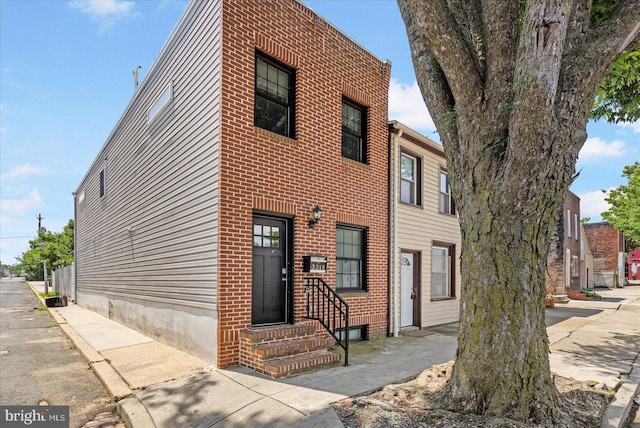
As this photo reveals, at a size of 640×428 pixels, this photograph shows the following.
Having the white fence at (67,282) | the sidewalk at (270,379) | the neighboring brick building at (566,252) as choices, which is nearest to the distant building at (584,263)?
the neighboring brick building at (566,252)

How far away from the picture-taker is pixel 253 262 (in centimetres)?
679

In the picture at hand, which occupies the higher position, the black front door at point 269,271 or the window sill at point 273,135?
the window sill at point 273,135

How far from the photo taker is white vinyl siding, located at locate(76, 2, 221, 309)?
22.0 feet

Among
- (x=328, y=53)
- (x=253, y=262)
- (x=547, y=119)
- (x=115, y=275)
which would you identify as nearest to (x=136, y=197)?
(x=115, y=275)

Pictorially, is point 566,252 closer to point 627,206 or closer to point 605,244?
point 627,206

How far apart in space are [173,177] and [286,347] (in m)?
4.38

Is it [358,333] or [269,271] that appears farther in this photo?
[358,333]

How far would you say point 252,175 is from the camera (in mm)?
6766

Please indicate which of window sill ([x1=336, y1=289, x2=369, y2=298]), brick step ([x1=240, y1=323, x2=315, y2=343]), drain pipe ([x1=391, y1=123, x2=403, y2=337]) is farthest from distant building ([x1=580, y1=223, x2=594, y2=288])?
brick step ([x1=240, y1=323, x2=315, y2=343])

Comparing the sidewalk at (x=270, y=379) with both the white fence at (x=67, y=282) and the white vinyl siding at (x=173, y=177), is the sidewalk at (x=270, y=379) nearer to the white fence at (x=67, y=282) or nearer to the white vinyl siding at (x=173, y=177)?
the white vinyl siding at (x=173, y=177)

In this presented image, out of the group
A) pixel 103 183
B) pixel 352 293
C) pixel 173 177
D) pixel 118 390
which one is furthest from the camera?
pixel 103 183

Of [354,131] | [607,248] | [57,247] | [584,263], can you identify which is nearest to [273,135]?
[354,131]

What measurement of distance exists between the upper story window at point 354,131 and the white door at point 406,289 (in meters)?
3.03

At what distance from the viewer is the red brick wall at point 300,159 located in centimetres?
639
